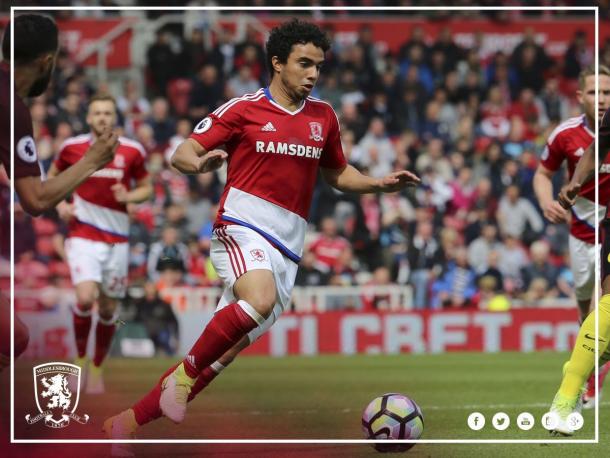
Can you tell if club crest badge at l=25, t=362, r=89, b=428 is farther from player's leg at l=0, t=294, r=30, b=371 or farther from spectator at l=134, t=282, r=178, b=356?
spectator at l=134, t=282, r=178, b=356

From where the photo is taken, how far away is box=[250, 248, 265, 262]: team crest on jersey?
7.30 meters

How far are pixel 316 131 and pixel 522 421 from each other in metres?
2.72

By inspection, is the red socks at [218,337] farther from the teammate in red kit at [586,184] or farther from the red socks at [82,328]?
the red socks at [82,328]

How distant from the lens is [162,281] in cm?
1725

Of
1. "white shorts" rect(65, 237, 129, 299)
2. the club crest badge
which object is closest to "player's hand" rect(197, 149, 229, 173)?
the club crest badge

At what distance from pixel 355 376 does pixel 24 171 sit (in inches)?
306

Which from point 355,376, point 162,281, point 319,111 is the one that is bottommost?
point 355,376

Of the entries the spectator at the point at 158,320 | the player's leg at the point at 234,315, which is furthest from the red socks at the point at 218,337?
the spectator at the point at 158,320

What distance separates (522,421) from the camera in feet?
28.8

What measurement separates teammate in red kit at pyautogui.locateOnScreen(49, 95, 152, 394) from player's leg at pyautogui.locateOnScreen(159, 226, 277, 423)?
406 cm

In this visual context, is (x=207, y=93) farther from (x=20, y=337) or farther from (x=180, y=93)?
(x=20, y=337)

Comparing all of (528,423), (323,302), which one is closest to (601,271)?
(528,423)

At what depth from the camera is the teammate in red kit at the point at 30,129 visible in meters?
6.13

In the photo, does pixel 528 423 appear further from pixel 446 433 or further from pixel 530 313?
pixel 530 313
